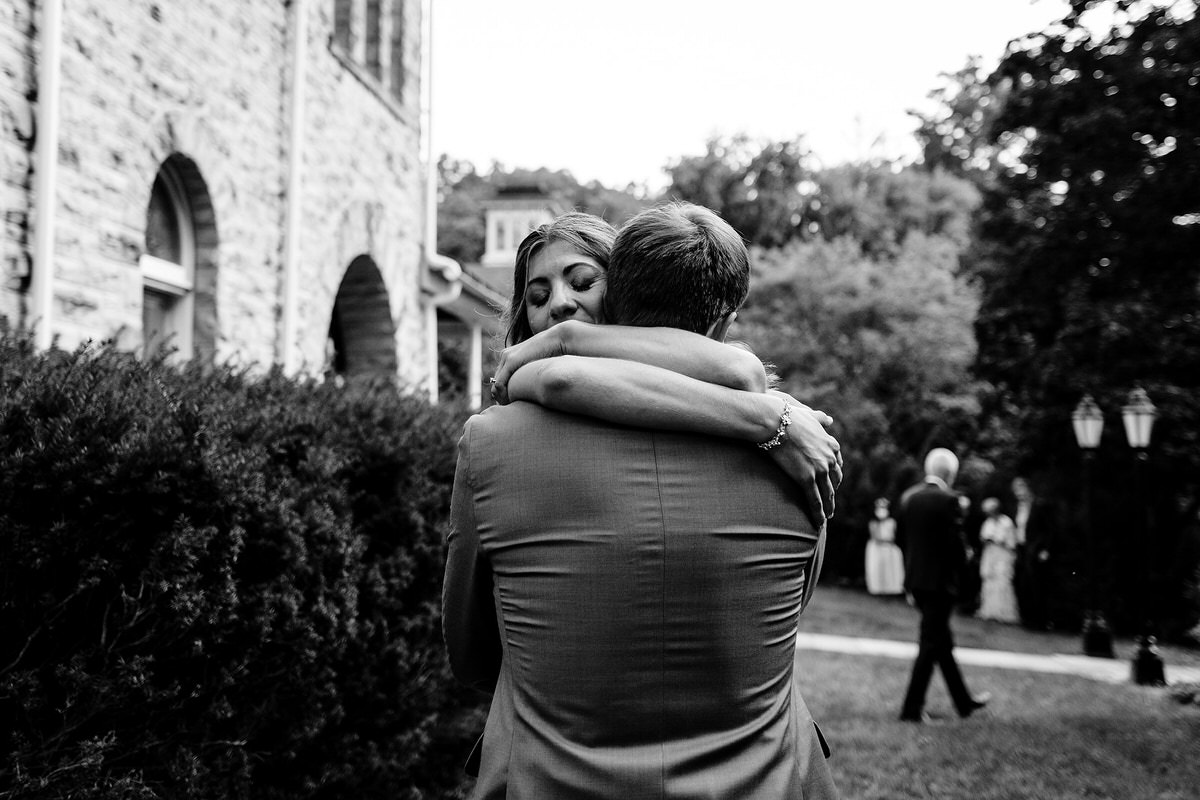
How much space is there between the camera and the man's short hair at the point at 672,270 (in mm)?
1855

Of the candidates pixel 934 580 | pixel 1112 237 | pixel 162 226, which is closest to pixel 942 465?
pixel 934 580

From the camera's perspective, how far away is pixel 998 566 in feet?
60.1

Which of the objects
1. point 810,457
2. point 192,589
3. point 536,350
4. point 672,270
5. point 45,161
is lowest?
point 192,589

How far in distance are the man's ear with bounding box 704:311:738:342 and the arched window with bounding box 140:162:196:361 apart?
6695 mm

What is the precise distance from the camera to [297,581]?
392cm

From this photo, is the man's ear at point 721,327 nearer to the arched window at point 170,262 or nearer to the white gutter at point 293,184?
the arched window at point 170,262

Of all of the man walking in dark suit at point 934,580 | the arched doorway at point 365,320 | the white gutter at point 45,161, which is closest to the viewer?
the white gutter at point 45,161

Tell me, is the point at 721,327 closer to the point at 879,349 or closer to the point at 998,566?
the point at 998,566

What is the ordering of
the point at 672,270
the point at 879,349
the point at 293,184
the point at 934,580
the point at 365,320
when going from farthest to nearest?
the point at 879,349 < the point at 365,320 < the point at 293,184 < the point at 934,580 < the point at 672,270

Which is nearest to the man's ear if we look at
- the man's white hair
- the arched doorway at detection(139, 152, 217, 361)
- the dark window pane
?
the arched doorway at detection(139, 152, 217, 361)

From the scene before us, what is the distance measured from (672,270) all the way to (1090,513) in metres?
15.7

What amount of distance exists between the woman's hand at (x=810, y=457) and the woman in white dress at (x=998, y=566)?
694 inches

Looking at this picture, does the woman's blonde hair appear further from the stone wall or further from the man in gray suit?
the stone wall

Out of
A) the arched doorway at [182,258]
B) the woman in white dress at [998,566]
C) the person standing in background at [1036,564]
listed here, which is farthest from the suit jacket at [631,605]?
the woman in white dress at [998,566]
